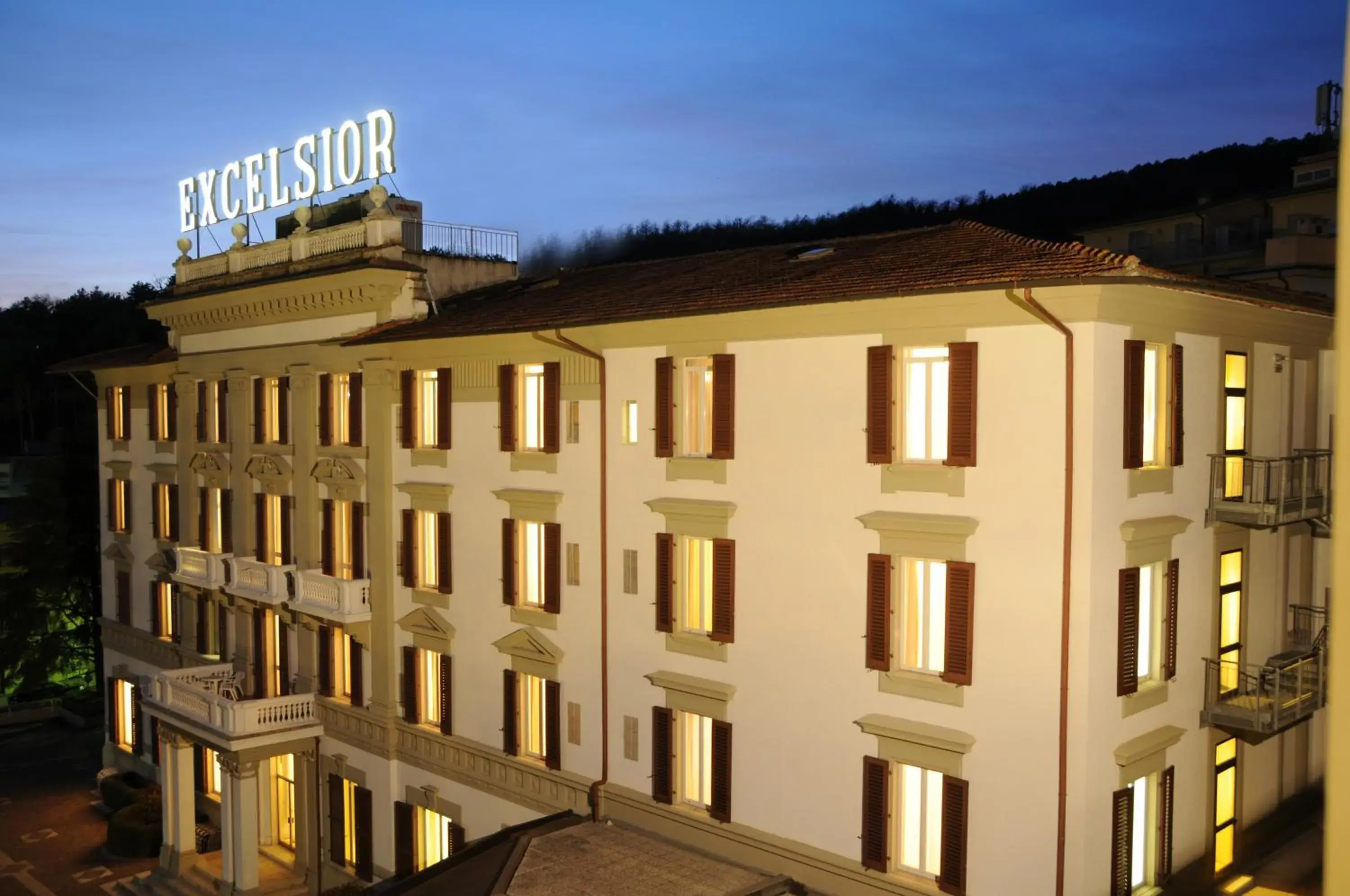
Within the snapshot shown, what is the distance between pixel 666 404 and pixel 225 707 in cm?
1717

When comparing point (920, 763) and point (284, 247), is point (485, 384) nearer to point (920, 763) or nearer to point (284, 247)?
point (284, 247)

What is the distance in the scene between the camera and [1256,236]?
4853cm

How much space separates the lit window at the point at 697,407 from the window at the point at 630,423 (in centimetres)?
143

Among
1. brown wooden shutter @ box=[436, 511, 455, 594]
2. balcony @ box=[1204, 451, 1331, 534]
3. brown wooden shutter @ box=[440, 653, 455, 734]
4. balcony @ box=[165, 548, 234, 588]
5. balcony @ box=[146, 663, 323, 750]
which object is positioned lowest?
balcony @ box=[146, 663, 323, 750]

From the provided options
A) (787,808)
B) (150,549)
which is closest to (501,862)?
(787,808)

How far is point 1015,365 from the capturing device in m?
18.3

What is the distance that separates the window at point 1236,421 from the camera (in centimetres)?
2162

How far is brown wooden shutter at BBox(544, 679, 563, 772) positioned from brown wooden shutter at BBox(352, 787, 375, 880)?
26.0 feet

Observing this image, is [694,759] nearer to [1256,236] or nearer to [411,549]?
[411,549]

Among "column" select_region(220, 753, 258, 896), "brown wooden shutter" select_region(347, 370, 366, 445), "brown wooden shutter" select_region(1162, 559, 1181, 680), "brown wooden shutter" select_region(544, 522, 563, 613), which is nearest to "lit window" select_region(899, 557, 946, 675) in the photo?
"brown wooden shutter" select_region(1162, 559, 1181, 680)

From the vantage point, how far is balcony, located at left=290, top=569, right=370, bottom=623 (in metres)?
31.1

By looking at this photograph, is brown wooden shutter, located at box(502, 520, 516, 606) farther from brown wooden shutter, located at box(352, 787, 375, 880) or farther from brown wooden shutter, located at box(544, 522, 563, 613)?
brown wooden shutter, located at box(352, 787, 375, 880)

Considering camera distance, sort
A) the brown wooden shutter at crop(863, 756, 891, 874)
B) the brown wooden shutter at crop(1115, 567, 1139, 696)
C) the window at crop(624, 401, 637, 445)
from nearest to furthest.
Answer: the brown wooden shutter at crop(1115, 567, 1139, 696) < the brown wooden shutter at crop(863, 756, 891, 874) < the window at crop(624, 401, 637, 445)

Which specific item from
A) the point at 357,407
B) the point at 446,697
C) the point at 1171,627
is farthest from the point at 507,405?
the point at 1171,627
